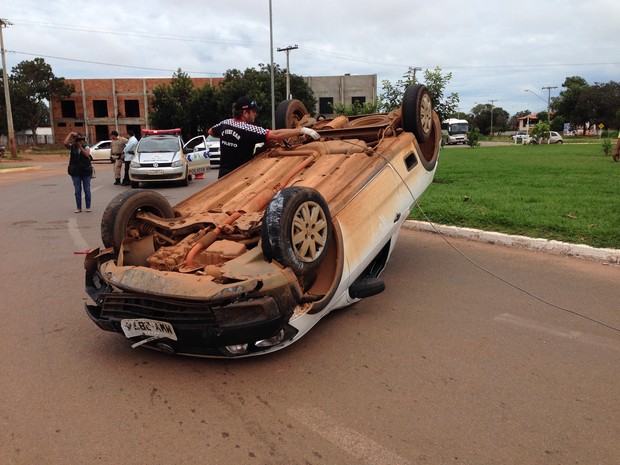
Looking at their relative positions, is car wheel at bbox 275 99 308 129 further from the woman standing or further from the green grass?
the woman standing

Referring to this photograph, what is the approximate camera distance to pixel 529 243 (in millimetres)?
6555

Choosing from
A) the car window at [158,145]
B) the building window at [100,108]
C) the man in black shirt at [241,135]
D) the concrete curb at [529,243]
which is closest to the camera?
the man in black shirt at [241,135]

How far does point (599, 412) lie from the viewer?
9.33ft

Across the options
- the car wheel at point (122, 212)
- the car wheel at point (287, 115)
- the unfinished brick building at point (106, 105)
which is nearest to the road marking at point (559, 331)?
the car wheel at point (122, 212)

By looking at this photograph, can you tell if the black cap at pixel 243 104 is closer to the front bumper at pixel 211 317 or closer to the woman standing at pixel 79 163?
the front bumper at pixel 211 317

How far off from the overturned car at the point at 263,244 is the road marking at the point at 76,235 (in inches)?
124

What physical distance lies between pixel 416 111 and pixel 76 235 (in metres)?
5.68

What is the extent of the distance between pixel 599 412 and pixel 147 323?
2.71 metres

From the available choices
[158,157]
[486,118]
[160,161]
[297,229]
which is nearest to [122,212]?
[297,229]

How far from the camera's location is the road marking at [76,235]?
7090mm

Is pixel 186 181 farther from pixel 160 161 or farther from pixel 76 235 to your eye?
pixel 76 235

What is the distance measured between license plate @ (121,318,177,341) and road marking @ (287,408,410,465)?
89 cm

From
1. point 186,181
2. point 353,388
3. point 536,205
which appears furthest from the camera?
point 186,181

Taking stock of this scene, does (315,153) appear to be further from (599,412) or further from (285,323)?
(599,412)
